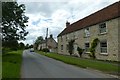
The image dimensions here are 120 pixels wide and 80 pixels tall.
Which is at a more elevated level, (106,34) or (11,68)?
(106,34)

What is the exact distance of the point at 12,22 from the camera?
39.7 metres

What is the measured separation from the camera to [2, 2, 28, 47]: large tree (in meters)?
35.4

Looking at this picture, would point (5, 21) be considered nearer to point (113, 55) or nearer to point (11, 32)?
point (11, 32)

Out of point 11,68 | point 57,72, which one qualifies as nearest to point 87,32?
point 11,68

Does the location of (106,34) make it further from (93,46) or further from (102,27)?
(93,46)

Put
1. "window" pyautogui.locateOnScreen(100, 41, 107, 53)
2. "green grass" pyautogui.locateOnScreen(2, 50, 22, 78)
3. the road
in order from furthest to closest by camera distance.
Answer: "window" pyautogui.locateOnScreen(100, 41, 107, 53)
the road
"green grass" pyautogui.locateOnScreen(2, 50, 22, 78)

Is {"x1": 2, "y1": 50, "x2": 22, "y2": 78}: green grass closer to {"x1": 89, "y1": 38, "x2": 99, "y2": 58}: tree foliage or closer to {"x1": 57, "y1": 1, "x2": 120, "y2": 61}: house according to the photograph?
{"x1": 57, "y1": 1, "x2": 120, "y2": 61}: house

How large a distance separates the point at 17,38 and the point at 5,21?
18.7 feet

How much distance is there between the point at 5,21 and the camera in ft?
118

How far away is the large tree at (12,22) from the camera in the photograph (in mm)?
35438

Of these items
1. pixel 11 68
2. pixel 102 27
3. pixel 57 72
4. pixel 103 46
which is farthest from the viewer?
pixel 102 27

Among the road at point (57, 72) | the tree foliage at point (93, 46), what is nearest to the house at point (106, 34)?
the tree foliage at point (93, 46)

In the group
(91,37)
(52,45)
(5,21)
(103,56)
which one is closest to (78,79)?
(103,56)

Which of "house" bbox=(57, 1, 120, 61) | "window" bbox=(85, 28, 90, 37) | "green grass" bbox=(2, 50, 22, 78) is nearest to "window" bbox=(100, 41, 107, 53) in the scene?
"house" bbox=(57, 1, 120, 61)
